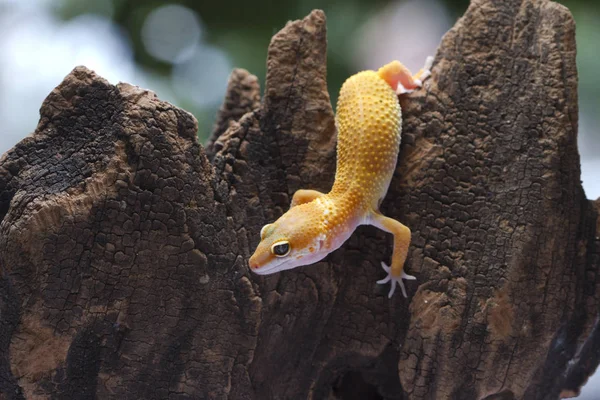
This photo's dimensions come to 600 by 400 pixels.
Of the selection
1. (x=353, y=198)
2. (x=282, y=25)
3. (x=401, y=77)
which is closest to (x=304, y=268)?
(x=353, y=198)

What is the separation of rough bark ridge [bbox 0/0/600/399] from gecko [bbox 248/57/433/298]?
0.10 metres

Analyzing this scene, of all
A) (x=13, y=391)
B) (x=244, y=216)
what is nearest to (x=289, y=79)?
(x=244, y=216)

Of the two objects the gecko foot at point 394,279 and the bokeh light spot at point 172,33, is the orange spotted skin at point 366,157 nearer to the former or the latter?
the gecko foot at point 394,279

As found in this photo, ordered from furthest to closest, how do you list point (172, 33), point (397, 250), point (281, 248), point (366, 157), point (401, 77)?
point (172, 33), point (401, 77), point (366, 157), point (397, 250), point (281, 248)

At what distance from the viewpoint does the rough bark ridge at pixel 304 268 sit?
2.12 metres

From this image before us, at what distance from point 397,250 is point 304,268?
0.47m

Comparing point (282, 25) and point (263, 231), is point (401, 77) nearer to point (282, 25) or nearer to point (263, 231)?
point (282, 25)

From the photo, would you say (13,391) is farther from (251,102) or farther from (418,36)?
(418,36)

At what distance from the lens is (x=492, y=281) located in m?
2.49

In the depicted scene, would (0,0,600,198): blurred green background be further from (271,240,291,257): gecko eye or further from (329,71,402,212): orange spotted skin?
(271,240,291,257): gecko eye

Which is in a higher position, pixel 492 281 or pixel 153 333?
pixel 492 281

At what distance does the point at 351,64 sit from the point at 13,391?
2839mm

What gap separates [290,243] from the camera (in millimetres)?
2346

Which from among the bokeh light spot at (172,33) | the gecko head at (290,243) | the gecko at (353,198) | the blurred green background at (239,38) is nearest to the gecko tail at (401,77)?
the gecko at (353,198)
